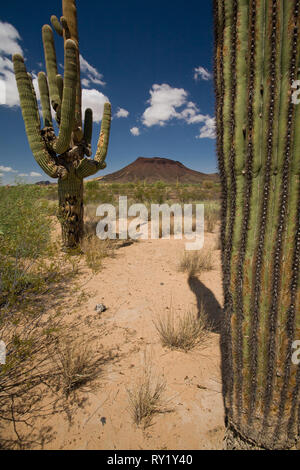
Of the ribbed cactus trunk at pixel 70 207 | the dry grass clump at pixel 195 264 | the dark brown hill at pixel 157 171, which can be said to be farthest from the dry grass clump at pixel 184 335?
the dark brown hill at pixel 157 171

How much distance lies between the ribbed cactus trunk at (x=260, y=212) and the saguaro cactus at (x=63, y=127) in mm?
3647

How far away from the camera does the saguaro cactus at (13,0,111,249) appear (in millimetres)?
4195

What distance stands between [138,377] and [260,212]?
69.5 inches

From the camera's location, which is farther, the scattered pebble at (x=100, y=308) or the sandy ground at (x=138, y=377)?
the scattered pebble at (x=100, y=308)

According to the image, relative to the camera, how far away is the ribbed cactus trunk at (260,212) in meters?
1.15

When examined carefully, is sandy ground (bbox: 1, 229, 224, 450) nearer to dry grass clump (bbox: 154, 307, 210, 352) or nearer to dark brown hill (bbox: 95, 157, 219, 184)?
dry grass clump (bbox: 154, 307, 210, 352)

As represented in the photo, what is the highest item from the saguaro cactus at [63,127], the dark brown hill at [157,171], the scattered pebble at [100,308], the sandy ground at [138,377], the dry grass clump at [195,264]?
the dark brown hill at [157,171]

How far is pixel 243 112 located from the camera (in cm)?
125

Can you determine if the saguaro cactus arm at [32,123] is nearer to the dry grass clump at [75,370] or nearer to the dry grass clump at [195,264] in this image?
the dry grass clump at [195,264]

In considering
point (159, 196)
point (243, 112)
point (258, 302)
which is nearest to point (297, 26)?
point (243, 112)

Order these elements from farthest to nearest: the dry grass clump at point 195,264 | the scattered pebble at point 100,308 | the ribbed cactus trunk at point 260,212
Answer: the dry grass clump at point 195,264 → the scattered pebble at point 100,308 → the ribbed cactus trunk at point 260,212

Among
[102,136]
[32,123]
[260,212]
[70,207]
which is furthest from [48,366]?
[102,136]
